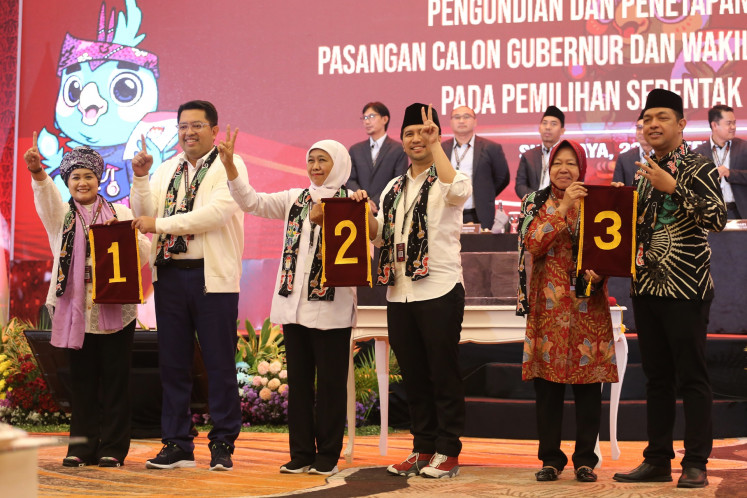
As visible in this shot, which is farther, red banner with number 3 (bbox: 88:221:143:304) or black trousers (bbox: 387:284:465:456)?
red banner with number 3 (bbox: 88:221:143:304)

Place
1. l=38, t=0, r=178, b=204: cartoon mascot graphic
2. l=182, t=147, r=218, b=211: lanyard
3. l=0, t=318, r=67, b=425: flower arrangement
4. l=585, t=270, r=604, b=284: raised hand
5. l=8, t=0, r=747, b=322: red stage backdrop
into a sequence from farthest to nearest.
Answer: l=38, t=0, r=178, b=204: cartoon mascot graphic
l=8, t=0, r=747, b=322: red stage backdrop
l=0, t=318, r=67, b=425: flower arrangement
l=182, t=147, r=218, b=211: lanyard
l=585, t=270, r=604, b=284: raised hand

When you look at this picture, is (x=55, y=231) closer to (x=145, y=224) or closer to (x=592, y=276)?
(x=145, y=224)

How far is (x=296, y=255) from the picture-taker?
13.6 feet

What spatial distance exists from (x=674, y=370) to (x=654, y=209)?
691 millimetres

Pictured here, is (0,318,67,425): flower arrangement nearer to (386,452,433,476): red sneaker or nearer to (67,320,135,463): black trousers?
(67,320,135,463): black trousers

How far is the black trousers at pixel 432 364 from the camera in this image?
3.93 meters

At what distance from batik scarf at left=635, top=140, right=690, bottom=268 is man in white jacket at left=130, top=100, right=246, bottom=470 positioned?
1.81m

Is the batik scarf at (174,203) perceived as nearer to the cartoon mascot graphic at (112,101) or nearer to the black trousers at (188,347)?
the black trousers at (188,347)

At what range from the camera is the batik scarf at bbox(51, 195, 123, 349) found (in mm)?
4164

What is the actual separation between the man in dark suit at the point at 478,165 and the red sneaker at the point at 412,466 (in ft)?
10.6

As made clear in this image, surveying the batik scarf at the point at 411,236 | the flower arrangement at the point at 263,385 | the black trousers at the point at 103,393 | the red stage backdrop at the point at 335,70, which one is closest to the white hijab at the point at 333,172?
the batik scarf at the point at 411,236

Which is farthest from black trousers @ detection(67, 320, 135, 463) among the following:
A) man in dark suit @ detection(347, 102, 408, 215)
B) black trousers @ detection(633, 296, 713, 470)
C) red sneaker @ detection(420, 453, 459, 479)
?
man in dark suit @ detection(347, 102, 408, 215)

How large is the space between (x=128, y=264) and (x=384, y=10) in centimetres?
438

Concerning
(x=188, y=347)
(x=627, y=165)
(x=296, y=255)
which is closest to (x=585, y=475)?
(x=296, y=255)
